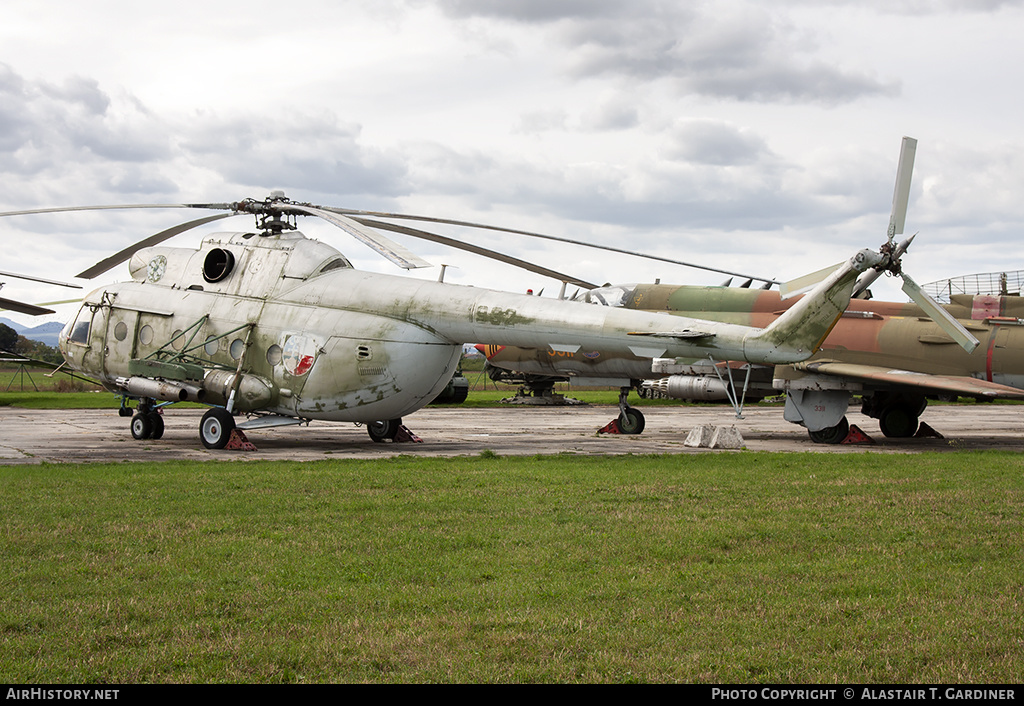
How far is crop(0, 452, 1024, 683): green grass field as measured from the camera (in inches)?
180

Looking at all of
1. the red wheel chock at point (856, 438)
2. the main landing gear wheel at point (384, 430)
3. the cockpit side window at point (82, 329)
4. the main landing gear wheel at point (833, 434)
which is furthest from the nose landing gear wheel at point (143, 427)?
the red wheel chock at point (856, 438)

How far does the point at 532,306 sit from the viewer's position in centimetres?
1527

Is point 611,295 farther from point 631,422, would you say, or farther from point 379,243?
point 379,243

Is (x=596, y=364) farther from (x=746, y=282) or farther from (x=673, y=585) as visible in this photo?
(x=673, y=585)

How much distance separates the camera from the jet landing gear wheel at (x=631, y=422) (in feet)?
70.0

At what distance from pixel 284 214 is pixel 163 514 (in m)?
9.93

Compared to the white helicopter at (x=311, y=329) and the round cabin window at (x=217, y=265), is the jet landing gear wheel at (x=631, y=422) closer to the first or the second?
the white helicopter at (x=311, y=329)

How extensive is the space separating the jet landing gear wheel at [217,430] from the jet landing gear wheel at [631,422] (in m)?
9.54

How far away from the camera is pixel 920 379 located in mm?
17922

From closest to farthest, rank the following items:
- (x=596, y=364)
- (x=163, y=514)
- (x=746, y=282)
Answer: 1. (x=163, y=514)
2. (x=596, y=364)
3. (x=746, y=282)

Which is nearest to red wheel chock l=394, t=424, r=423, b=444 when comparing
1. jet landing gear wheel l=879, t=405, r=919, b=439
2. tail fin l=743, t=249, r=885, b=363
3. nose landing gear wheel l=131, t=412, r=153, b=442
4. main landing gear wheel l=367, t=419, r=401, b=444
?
main landing gear wheel l=367, t=419, r=401, b=444

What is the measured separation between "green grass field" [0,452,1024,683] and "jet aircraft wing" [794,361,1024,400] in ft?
24.1
